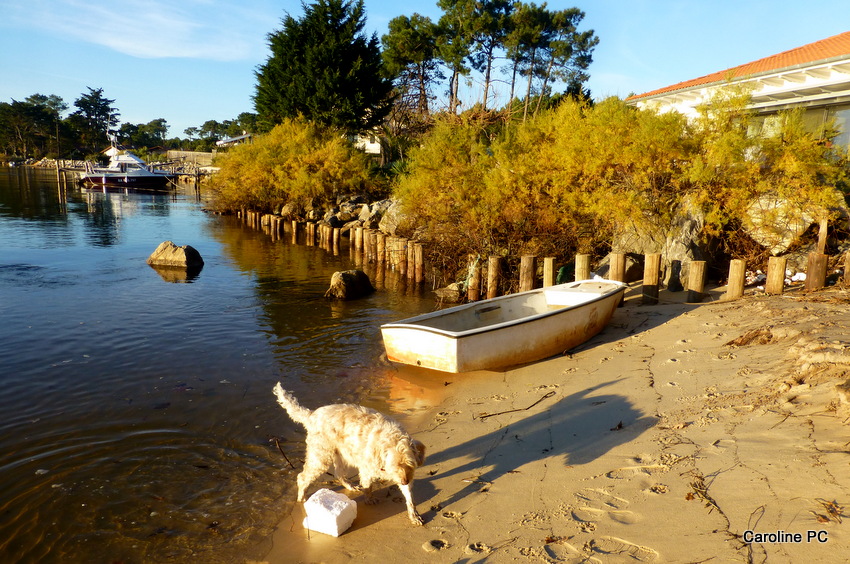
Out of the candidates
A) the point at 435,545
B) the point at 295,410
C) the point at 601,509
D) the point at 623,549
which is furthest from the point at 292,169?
the point at 623,549

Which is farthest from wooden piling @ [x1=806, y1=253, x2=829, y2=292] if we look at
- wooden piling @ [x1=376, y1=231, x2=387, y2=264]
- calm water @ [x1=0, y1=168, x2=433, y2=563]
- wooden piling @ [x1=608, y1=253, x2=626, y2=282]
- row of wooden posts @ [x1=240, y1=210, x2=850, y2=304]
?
wooden piling @ [x1=376, y1=231, x2=387, y2=264]

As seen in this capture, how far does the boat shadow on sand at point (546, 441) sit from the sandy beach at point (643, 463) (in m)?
0.03

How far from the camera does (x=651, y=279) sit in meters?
11.6

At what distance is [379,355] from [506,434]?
4441 millimetres

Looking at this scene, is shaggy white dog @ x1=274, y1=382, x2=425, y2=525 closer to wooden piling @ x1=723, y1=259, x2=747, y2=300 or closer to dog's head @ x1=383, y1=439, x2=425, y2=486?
dog's head @ x1=383, y1=439, x2=425, y2=486

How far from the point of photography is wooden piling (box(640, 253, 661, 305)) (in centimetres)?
1148

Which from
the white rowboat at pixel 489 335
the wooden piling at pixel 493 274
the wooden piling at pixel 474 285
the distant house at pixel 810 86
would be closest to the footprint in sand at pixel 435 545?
the white rowboat at pixel 489 335

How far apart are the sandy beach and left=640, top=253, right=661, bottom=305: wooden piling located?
9.27ft

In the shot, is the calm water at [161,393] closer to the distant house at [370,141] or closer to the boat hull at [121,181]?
the distant house at [370,141]

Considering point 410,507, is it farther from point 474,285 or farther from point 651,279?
point 474,285

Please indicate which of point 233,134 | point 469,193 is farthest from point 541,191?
point 233,134

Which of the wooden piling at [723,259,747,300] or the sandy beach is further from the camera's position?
the wooden piling at [723,259,747,300]

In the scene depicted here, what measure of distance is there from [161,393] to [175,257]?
11757mm

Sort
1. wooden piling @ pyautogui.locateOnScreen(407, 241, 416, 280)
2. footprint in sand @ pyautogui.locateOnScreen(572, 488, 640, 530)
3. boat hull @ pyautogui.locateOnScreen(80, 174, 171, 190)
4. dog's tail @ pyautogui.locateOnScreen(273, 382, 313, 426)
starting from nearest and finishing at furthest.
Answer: footprint in sand @ pyautogui.locateOnScreen(572, 488, 640, 530) → dog's tail @ pyautogui.locateOnScreen(273, 382, 313, 426) → wooden piling @ pyautogui.locateOnScreen(407, 241, 416, 280) → boat hull @ pyautogui.locateOnScreen(80, 174, 171, 190)
